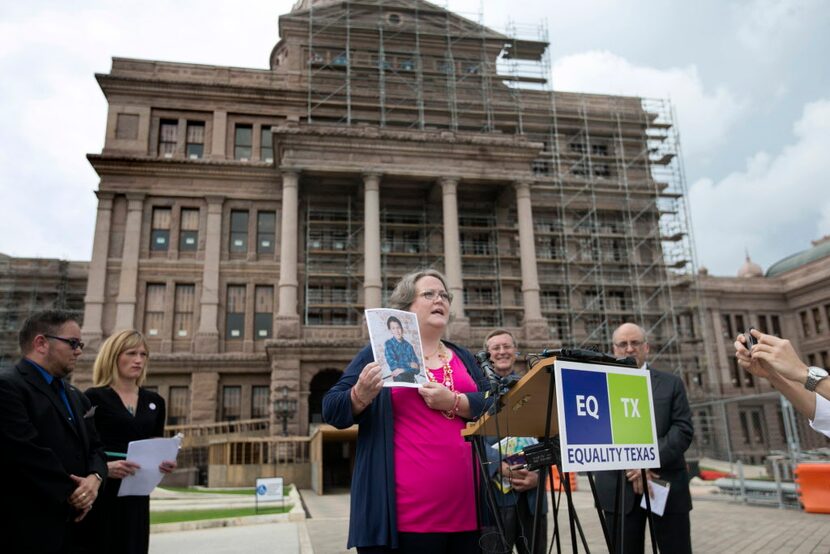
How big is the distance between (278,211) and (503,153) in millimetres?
12821

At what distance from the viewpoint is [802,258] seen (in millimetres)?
57250

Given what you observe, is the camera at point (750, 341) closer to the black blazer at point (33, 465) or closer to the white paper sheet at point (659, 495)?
the white paper sheet at point (659, 495)

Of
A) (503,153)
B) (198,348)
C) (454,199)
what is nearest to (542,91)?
(503,153)

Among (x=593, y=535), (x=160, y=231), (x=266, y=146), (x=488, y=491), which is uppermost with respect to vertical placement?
(x=266, y=146)

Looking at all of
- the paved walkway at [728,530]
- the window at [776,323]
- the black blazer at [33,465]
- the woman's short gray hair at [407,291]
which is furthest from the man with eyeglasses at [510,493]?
the window at [776,323]

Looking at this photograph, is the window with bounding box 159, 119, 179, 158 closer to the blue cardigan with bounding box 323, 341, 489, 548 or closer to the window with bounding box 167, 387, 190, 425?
the window with bounding box 167, 387, 190, 425

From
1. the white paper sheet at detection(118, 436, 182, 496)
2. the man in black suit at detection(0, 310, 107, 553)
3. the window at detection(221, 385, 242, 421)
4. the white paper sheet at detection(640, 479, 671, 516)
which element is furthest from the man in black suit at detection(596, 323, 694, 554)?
the window at detection(221, 385, 242, 421)

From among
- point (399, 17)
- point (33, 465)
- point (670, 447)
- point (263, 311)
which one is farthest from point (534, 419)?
point (399, 17)

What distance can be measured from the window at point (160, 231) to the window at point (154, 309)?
2.14 m

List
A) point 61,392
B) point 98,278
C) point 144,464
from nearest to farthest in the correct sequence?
point 61,392, point 144,464, point 98,278

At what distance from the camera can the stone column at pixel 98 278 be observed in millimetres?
30281

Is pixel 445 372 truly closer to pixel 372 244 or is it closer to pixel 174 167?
pixel 372 244

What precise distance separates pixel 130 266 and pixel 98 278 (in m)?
1.63

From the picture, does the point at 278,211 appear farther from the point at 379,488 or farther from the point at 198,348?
the point at 379,488
